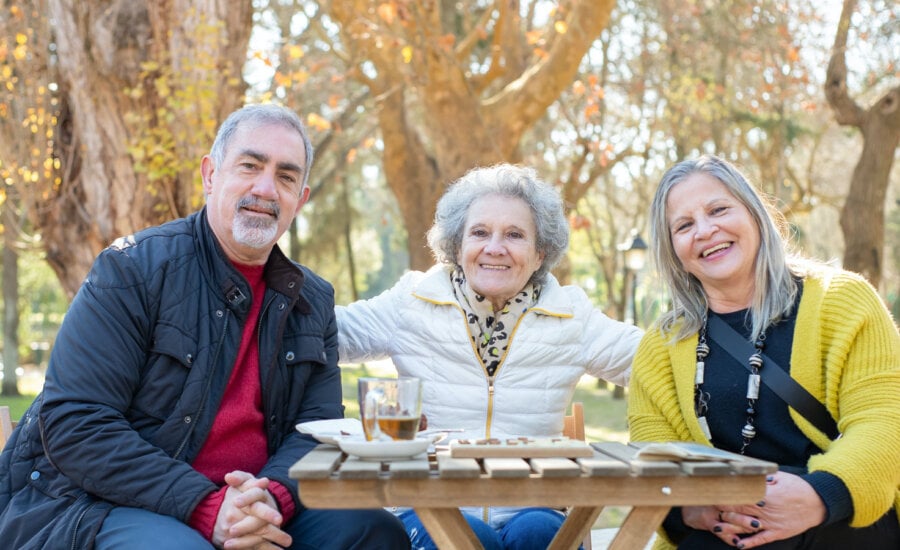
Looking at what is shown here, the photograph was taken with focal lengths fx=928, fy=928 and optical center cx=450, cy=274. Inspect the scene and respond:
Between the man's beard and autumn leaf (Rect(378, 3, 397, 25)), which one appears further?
autumn leaf (Rect(378, 3, 397, 25))

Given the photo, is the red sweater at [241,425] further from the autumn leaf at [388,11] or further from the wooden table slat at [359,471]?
the autumn leaf at [388,11]

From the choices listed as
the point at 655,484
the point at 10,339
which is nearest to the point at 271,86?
the point at 655,484

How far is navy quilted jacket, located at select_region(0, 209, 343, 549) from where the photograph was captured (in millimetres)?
2559

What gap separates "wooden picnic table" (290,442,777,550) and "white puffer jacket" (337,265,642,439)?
126 cm

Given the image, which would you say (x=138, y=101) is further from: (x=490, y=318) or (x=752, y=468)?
(x=752, y=468)

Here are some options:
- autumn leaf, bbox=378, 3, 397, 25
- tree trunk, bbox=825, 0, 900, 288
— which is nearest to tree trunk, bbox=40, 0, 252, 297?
autumn leaf, bbox=378, 3, 397, 25

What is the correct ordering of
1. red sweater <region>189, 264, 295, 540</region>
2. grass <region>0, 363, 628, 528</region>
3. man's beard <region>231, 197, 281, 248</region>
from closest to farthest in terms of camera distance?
red sweater <region>189, 264, 295, 540</region>
man's beard <region>231, 197, 281, 248</region>
grass <region>0, 363, 628, 528</region>

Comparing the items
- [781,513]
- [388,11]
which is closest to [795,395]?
[781,513]

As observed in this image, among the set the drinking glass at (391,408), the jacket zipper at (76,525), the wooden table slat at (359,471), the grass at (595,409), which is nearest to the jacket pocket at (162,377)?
the jacket zipper at (76,525)

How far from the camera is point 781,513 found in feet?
7.85

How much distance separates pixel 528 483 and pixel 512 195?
179cm

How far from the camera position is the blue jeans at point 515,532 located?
2867 millimetres

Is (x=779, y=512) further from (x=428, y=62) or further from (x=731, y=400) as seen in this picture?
(x=428, y=62)

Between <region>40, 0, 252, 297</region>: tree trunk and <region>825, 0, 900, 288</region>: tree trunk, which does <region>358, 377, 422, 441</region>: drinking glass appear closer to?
<region>40, 0, 252, 297</region>: tree trunk
